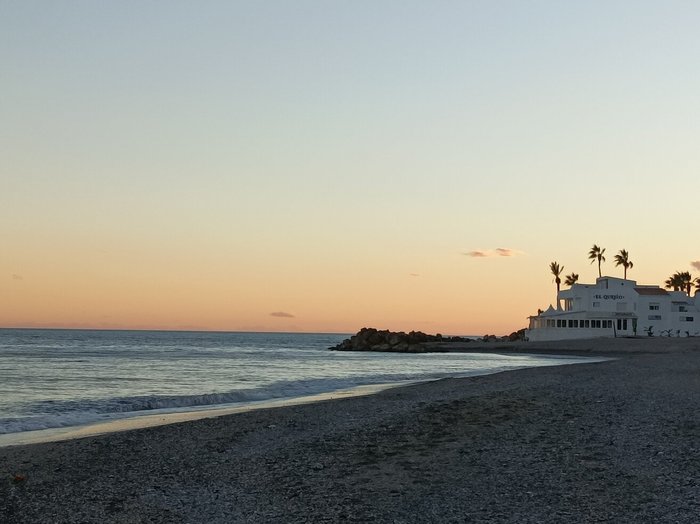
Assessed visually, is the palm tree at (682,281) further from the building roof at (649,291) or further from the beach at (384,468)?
the beach at (384,468)

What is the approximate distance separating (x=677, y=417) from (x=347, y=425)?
789 centimetres

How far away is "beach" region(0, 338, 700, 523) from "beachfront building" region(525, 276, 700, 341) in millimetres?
90064

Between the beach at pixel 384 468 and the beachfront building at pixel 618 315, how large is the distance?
90.1 meters

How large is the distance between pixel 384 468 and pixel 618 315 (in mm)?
102854

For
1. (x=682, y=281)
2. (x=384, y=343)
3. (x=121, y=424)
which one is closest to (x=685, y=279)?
(x=682, y=281)

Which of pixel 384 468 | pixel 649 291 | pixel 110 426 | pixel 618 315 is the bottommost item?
pixel 110 426

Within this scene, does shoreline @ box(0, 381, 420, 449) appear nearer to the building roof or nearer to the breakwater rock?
the breakwater rock

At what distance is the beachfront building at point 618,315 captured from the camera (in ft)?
345

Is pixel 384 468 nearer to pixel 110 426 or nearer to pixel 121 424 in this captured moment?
pixel 110 426

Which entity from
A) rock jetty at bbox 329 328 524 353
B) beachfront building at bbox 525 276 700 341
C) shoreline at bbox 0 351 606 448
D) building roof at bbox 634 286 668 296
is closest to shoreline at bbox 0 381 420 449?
shoreline at bbox 0 351 606 448

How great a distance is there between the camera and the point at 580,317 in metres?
105

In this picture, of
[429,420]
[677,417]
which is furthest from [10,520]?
[677,417]

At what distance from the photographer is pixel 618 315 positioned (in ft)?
348

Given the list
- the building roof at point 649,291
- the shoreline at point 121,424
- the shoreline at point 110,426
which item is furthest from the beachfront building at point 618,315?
the shoreline at point 110,426
